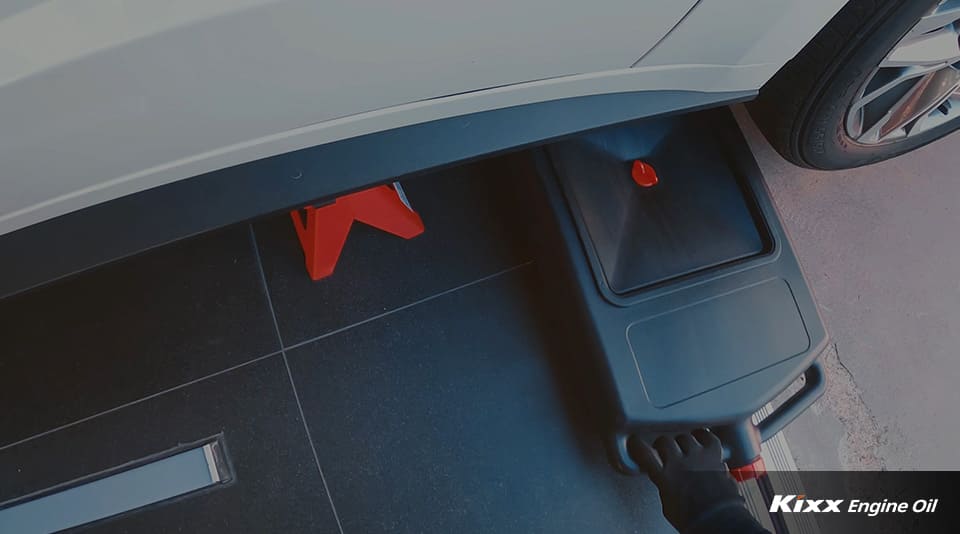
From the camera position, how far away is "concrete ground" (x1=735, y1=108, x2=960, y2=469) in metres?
1.31

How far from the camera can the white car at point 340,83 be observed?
2.05 feet

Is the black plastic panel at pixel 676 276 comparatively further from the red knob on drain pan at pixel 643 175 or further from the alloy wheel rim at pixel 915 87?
the alloy wheel rim at pixel 915 87

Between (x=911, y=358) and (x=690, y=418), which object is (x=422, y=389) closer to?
(x=690, y=418)

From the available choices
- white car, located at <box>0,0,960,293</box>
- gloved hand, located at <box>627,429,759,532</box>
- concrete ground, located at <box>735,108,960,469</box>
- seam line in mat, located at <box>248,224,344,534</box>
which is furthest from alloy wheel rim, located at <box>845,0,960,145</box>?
seam line in mat, located at <box>248,224,344,534</box>

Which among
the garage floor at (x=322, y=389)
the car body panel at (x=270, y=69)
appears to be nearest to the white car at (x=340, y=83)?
the car body panel at (x=270, y=69)

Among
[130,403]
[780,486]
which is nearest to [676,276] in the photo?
[780,486]

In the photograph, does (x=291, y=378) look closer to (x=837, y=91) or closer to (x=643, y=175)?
(x=643, y=175)

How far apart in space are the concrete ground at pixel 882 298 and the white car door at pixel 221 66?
72cm

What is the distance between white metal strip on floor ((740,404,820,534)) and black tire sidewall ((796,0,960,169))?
1.49ft

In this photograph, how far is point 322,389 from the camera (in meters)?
1.24

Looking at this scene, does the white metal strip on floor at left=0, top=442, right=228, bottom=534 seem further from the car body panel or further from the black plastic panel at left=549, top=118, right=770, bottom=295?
the black plastic panel at left=549, top=118, right=770, bottom=295

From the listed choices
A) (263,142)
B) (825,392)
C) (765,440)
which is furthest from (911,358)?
(263,142)

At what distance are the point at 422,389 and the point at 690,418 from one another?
1.47 ft

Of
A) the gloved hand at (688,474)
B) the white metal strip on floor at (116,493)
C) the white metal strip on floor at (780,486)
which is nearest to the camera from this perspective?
the gloved hand at (688,474)
